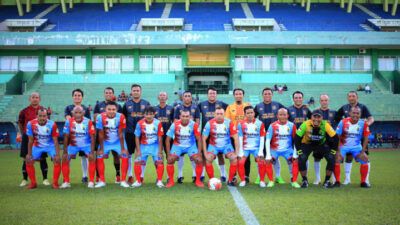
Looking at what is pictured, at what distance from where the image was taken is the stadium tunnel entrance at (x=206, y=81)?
3347 centimetres

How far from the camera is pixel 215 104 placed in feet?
30.8

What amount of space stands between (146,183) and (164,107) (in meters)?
1.86

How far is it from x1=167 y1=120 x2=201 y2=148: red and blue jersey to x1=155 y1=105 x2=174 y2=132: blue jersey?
871 millimetres

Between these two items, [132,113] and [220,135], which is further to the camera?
[132,113]

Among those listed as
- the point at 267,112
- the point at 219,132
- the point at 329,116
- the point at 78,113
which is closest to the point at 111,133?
the point at 78,113

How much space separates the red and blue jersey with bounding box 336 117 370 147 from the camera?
27.5ft

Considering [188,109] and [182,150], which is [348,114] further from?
[182,150]

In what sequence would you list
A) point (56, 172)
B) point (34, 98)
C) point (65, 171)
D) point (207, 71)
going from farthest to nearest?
point (207, 71)
point (34, 98)
point (65, 171)
point (56, 172)

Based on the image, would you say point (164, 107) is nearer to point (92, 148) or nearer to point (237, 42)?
point (92, 148)

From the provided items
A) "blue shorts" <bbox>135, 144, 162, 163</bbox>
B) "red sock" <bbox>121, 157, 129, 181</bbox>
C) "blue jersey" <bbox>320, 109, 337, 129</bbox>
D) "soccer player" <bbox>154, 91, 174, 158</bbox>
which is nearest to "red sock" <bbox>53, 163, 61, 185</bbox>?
"red sock" <bbox>121, 157, 129, 181</bbox>

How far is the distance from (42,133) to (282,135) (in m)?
4.98

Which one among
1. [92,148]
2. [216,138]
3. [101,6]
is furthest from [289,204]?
[101,6]

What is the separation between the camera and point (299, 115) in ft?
29.7

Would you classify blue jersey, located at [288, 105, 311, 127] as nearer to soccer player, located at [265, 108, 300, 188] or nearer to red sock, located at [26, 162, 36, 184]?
soccer player, located at [265, 108, 300, 188]
